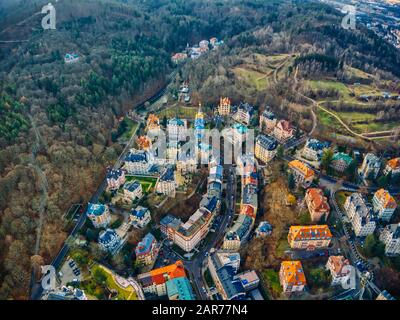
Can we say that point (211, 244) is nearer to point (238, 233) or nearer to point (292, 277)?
point (238, 233)

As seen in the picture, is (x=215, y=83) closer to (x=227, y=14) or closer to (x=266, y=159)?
(x=266, y=159)

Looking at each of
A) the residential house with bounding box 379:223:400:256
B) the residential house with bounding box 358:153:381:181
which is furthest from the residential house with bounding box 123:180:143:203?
the residential house with bounding box 358:153:381:181

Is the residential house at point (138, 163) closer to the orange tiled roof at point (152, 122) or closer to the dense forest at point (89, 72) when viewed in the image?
the dense forest at point (89, 72)

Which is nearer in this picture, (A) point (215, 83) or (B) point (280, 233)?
(B) point (280, 233)

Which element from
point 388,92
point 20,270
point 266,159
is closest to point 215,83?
point 266,159

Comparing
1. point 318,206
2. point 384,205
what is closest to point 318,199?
point 318,206
